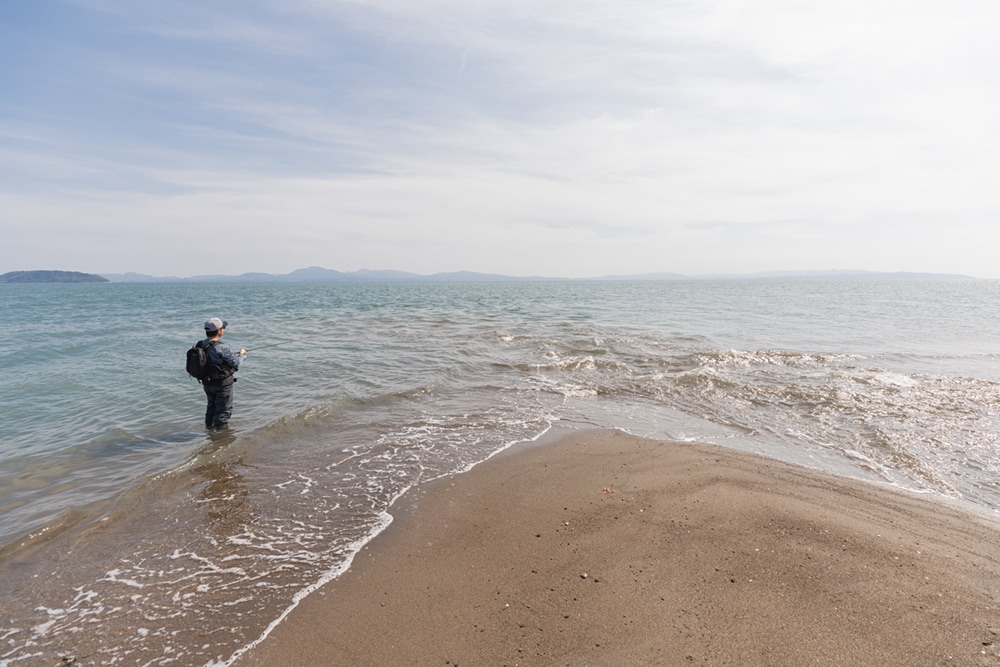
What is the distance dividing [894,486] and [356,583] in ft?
24.2

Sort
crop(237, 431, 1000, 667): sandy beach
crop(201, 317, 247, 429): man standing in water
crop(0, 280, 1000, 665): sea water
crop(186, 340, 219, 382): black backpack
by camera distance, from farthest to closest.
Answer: crop(201, 317, 247, 429): man standing in water, crop(186, 340, 219, 382): black backpack, crop(0, 280, 1000, 665): sea water, crop(237, 431, 1000, 667): sandy beach

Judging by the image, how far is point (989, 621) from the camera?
3.59 metres

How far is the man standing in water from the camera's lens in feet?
27.5

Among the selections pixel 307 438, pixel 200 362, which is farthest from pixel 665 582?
pixel 200 362

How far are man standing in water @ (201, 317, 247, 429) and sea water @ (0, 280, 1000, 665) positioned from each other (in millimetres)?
418

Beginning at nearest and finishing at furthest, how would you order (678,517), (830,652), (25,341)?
(830,652)
(678,517)
(25,341)

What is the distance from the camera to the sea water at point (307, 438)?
4363 mm

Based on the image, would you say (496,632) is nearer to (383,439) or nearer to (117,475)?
(383,439)

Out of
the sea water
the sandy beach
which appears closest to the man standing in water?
the sea water

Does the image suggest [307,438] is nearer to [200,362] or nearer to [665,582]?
[200,362]

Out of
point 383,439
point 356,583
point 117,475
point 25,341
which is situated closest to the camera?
point 356,583

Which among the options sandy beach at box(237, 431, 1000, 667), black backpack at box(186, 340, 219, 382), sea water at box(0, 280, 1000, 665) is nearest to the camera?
sandy beach at box(237, 431, 1000, 667)

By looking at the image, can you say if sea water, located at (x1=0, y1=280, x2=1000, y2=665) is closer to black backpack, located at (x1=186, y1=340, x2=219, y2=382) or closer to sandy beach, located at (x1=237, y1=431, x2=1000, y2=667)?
sandy beach, located at (x1=237, y1=431, x2=1000, y2=667)

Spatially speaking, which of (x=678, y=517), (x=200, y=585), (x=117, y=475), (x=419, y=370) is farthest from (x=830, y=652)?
(x=419, y=370)
